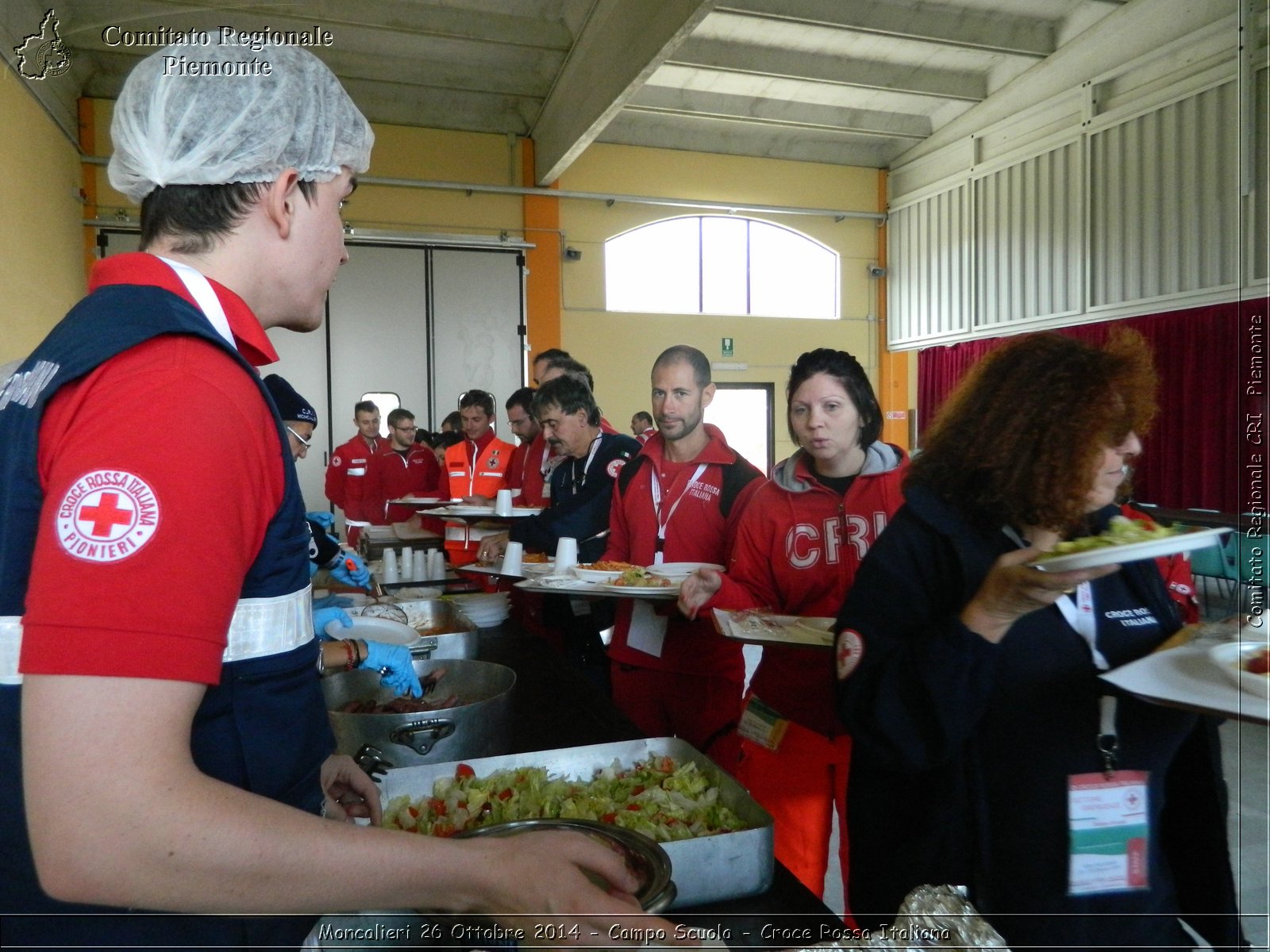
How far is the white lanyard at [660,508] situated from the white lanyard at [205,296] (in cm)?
207

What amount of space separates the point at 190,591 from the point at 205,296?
30 cm

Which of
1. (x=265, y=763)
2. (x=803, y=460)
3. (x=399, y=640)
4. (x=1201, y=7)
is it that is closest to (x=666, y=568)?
(x=803, y=460)

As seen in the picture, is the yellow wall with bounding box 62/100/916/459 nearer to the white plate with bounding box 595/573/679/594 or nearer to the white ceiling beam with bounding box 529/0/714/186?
the white ceiling beam with bounding box 529/0/714/186

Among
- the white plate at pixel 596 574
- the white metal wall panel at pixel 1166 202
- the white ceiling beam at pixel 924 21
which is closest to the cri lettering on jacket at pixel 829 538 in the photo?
the white plate at pixel 596 574

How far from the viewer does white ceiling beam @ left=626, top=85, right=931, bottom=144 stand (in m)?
9.22

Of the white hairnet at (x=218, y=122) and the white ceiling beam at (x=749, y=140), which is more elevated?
the white ceiling beam at (x=749, y=140)

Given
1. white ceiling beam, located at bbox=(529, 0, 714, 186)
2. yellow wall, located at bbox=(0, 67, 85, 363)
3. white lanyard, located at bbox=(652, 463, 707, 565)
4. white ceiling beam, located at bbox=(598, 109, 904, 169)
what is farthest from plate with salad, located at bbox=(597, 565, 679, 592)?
white ceiling beam, located at bbox=(598, 109, 904, 169)

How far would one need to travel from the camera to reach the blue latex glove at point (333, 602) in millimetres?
2101

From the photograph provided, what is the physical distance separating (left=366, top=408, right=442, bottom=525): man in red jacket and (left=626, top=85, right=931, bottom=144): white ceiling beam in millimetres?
4585

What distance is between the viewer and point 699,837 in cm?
101

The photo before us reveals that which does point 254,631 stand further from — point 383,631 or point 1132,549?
point 383,631

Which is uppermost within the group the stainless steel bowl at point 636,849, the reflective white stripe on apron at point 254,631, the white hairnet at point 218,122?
the white hairnet at point 218,122

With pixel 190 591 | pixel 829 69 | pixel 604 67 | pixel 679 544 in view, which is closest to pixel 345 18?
pixel 604 67

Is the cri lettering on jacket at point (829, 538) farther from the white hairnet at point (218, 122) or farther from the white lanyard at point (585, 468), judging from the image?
the white hairnet at point (218, 122)
